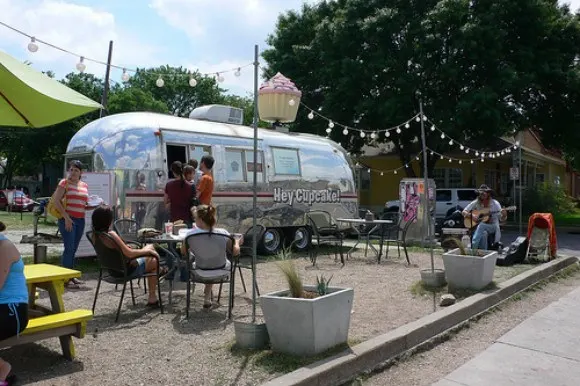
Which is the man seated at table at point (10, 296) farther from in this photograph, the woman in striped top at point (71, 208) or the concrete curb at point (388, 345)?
the woman in striped top at point (71, 208)

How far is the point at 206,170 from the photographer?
335 inches

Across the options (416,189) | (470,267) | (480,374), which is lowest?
(480,374)

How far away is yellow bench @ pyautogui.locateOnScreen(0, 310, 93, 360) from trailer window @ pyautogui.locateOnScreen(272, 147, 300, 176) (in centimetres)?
757

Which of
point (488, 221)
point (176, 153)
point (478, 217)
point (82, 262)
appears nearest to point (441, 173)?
point (478, 217)

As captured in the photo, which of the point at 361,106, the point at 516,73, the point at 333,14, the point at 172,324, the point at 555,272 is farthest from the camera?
the point at 333,14

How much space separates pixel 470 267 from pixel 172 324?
4.09 meters

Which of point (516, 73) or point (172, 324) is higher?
point (516, 73)

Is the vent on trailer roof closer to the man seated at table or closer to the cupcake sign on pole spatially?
the cupcake sign on pole

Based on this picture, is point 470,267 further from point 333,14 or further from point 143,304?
point 333,14

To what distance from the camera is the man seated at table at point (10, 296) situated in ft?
11.6

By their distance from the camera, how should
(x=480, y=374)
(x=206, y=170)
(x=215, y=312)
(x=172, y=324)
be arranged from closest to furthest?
1. (x=480, y=374)
2. (x=172, y=324)
3. (x=215, y=312)
4. (x=206, y=170)

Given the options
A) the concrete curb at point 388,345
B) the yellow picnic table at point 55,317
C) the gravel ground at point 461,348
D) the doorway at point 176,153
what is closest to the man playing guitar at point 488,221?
the gravel ground at point 461,348

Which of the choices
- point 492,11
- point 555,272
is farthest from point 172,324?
point 492,11

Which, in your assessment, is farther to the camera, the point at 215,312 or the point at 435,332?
the point at 215,312
